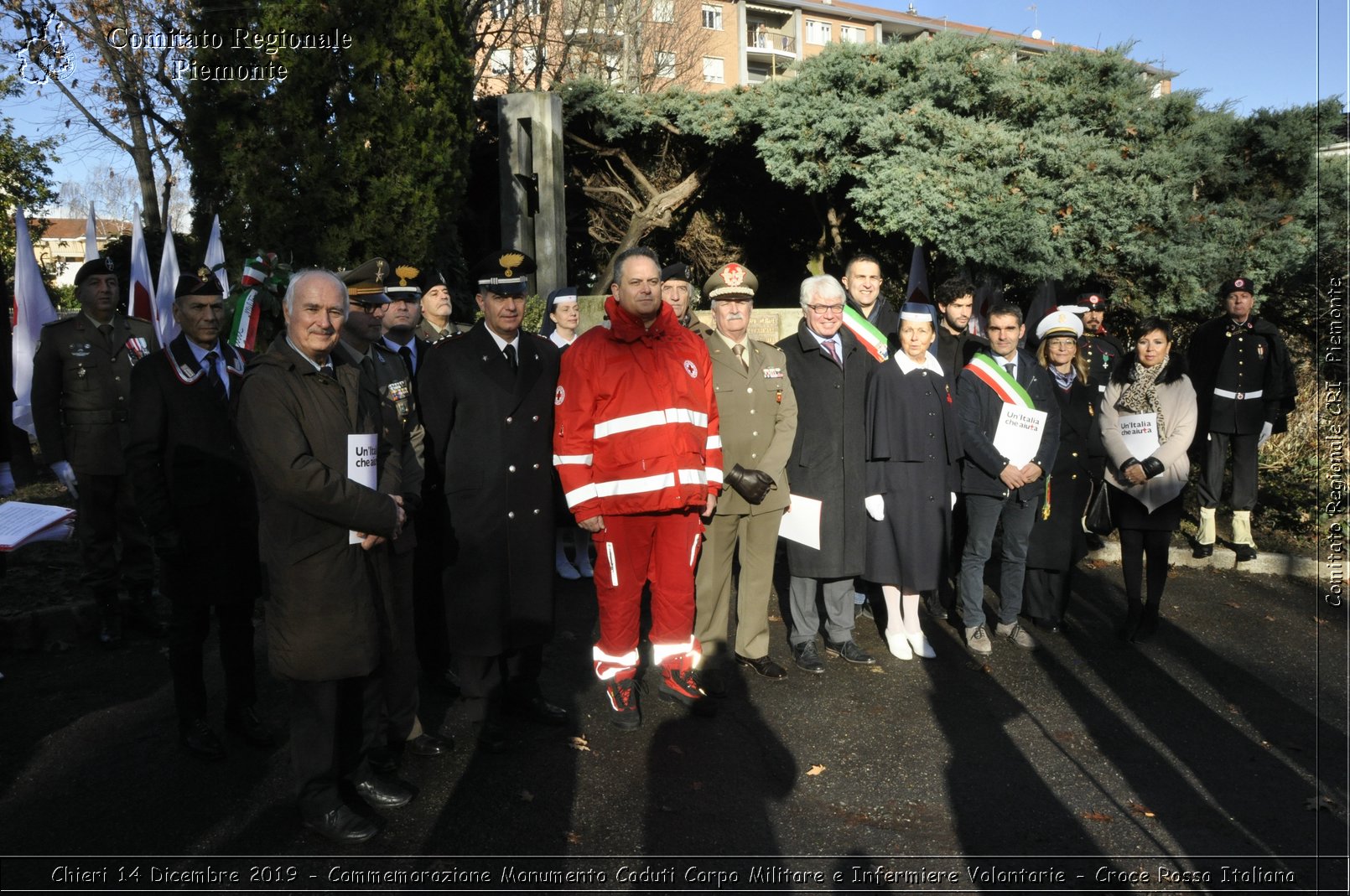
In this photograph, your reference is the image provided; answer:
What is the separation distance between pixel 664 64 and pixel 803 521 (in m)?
21.2

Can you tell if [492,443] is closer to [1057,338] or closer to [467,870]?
[467,870]

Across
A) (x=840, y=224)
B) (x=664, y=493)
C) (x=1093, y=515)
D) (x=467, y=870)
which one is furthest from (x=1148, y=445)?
(x=840, y=224)

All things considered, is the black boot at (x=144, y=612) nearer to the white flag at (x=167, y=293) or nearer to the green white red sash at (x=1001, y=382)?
the white flag at (x=167, y=293)

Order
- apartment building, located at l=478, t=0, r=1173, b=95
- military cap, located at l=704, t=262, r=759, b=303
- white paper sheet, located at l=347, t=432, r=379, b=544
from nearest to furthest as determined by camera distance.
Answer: white paper sheet, located at l=347, t=432, r=379, b=544
military cap, located at l=704, t=262, r=759, b=303
apartment building, located at l=478, t=0, r=1173, b=95

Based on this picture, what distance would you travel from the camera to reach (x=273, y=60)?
1068 centimetres

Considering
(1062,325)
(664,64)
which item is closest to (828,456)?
(1062,325)

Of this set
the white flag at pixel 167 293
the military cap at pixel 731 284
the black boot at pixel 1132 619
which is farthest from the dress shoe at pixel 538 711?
the white flag at pixel 167 293

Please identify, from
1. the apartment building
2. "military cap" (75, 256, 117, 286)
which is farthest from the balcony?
"military cap" (75, 256, 117, 286)

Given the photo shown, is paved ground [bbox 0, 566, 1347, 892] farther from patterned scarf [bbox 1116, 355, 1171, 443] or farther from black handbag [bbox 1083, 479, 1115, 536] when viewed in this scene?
patterned scarf [bbox 1116, 355, 1171, 443]

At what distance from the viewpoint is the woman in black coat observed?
6.36 m

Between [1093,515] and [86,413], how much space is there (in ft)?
21.9

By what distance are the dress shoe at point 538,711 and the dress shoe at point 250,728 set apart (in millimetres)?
1159

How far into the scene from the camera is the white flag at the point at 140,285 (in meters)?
8.30

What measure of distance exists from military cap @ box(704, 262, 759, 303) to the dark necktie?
2.57 meters
